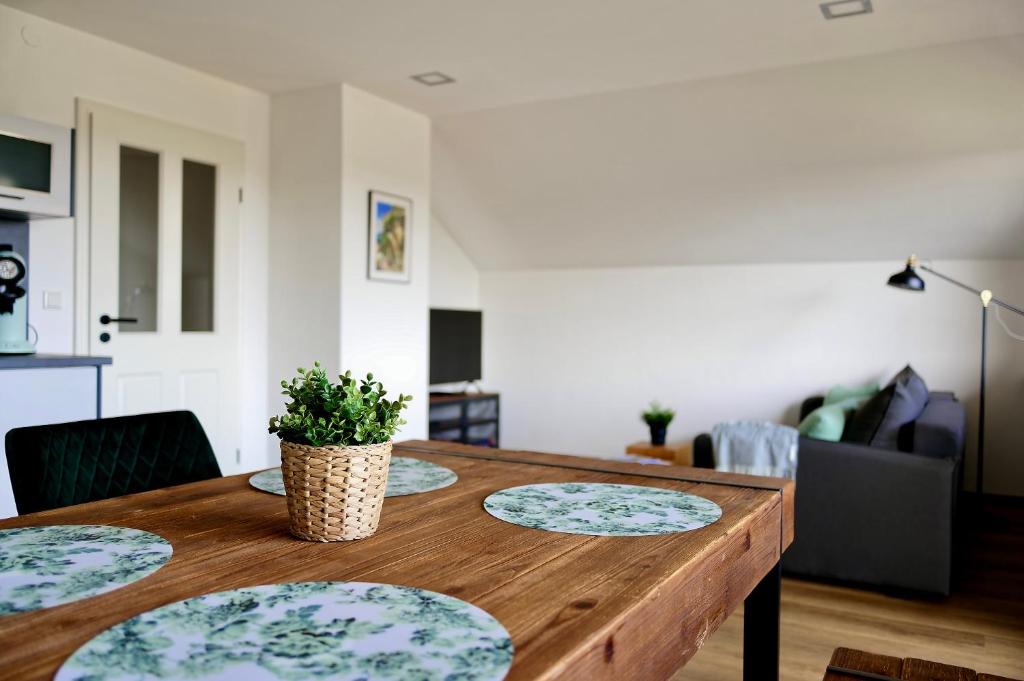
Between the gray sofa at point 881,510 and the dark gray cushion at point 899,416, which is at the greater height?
the dark gray cushion at point 899,416

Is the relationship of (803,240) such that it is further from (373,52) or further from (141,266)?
(141,266)

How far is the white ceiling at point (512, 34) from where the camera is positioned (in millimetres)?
3451

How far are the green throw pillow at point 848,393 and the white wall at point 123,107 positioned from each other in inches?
133

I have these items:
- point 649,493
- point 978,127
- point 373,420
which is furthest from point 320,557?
point 978,127

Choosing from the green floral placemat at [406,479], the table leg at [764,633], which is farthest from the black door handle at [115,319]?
the table leg at [764,633]

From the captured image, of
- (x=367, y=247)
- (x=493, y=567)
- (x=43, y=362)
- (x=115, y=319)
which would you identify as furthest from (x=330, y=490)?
(x=367, y=247)

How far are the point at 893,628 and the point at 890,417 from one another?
0.92 metres

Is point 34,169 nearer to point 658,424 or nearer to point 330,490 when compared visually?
point 330,490

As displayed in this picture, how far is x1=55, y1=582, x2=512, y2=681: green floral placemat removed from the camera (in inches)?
29.9

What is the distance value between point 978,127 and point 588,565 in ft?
14.2

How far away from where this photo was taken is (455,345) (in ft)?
20.8

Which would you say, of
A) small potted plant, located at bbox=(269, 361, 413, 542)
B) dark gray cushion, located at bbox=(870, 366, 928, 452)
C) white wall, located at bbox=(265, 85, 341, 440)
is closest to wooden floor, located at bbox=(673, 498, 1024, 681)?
dark gray cushion, located at bbox=(870, 366, 928, 452)

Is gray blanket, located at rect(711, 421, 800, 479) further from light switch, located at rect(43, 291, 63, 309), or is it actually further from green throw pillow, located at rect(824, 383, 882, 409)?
light switch, located at rect(43, 291, 63, 309)

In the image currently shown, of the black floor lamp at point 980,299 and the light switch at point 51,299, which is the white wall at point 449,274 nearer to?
the light switch at point 51,299
